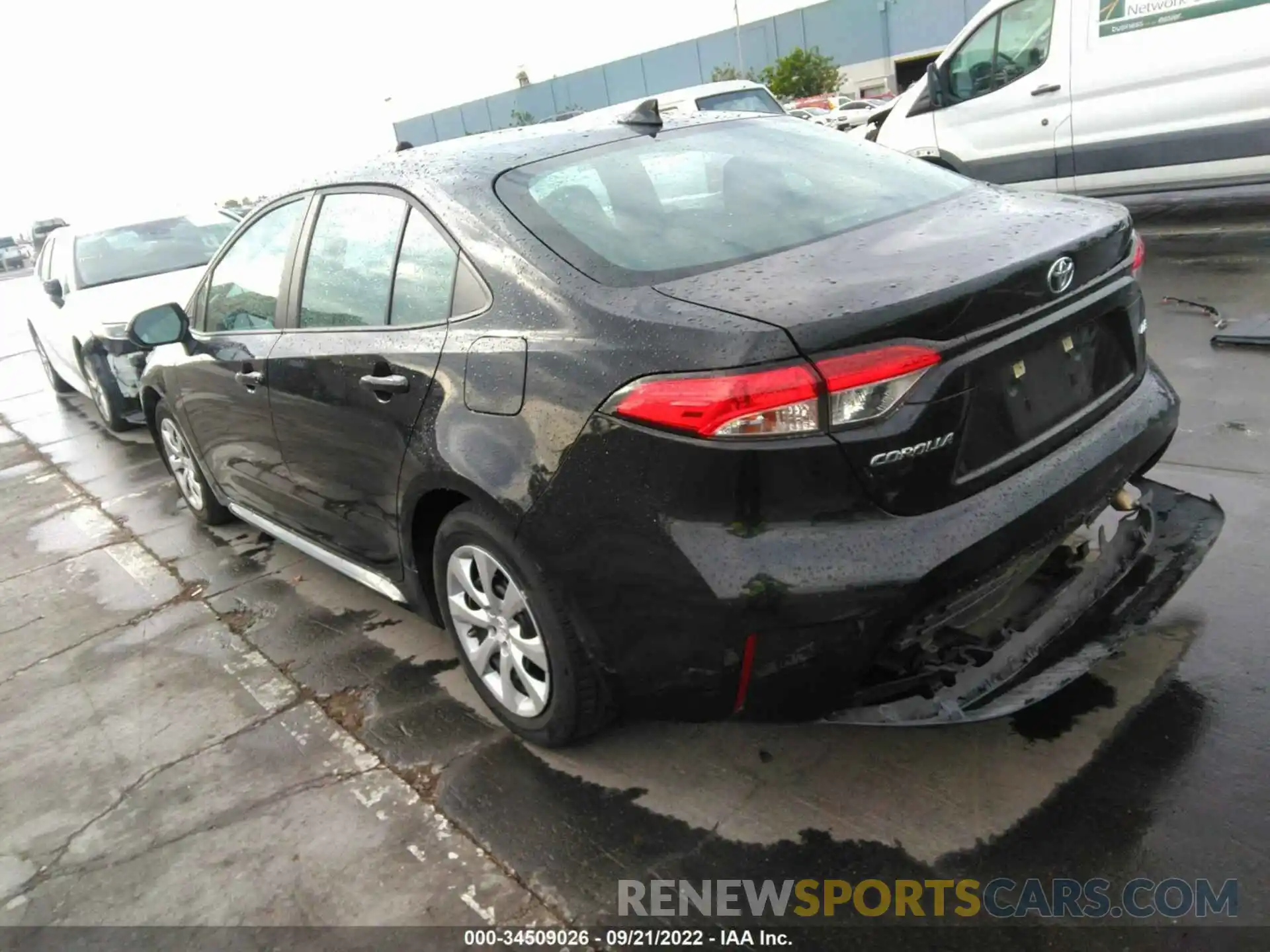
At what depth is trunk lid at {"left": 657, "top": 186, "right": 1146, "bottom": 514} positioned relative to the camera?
2102 mm

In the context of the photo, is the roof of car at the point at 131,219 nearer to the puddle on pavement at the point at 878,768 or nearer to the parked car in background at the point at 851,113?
the puddle on pavement at the point at 878,768

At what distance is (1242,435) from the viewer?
420cm

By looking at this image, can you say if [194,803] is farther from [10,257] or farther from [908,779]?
[10,257]

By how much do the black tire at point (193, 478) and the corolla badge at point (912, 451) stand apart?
12.5 ft

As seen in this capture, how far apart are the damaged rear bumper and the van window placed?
20.8 ft

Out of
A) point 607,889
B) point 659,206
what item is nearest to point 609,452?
point 659,206

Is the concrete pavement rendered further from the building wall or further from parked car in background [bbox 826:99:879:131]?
the building wall

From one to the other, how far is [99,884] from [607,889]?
4.77ft

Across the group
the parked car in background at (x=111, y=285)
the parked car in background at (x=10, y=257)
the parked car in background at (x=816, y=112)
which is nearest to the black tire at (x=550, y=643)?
the parked car in background at (x=111, y=285)

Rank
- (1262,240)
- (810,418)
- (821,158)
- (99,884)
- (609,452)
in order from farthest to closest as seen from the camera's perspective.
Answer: (1262,240)
(821,158)
(99,884)
(609,452)
(810,418)

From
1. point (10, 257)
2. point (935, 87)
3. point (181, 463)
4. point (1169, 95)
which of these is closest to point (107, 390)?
point (181, 463)

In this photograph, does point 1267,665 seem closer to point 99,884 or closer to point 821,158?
point 821,158

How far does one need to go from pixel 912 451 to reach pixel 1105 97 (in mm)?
6947

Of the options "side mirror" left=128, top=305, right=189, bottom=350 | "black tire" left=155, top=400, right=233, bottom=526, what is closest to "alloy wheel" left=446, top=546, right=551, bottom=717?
"side mirror" left=128, top=305, right=189, bottom=350
